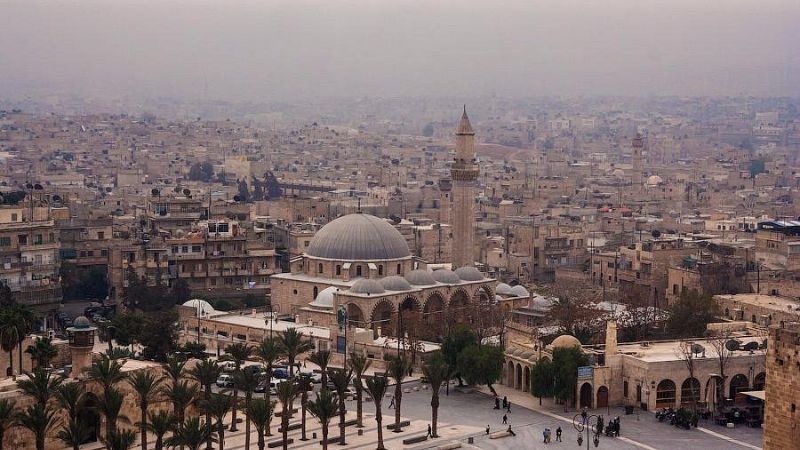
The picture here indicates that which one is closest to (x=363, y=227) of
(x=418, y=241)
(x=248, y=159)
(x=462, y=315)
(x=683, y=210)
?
(x=462, y=315)

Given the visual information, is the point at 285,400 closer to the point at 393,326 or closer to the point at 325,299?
the point at 393,326

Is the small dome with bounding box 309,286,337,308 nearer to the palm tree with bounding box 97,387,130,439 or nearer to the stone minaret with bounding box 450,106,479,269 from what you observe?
the stone minaret with bounding box 450,106,479,269

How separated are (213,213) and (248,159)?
2537 inches

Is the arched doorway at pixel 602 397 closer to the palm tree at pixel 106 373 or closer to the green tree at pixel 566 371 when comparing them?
the green tree at pixel 566 371

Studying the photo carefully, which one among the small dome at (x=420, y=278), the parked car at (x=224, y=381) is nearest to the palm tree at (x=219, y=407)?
the parked car at (x=224, y=381)

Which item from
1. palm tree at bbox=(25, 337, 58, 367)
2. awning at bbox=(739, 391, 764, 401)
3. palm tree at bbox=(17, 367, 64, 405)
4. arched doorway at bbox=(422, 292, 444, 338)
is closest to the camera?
palm tree at bbox=(17, 367, 64, 405)

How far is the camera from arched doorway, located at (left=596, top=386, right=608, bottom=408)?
119 feet

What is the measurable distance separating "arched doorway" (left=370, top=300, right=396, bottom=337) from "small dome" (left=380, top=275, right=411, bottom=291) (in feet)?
2.05

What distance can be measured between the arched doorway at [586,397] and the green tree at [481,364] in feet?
7.39

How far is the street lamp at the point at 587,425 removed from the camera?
1277 inches

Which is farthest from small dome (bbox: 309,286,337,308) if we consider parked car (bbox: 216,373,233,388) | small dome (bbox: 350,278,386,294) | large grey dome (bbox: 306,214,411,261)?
parked car (bbox: 216,373,233,388)

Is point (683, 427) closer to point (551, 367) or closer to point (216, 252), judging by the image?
point (551, 367)

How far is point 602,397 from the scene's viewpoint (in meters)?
36.5

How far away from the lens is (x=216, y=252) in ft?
175
